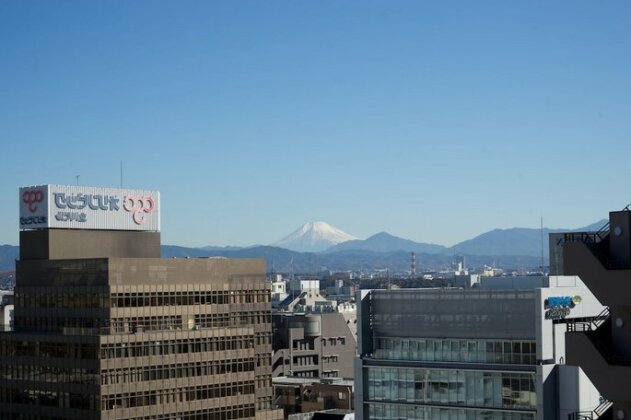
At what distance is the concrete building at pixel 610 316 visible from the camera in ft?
120

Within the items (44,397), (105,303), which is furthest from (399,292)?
(44,397)

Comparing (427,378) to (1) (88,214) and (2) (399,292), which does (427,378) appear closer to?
(2) (399,292)

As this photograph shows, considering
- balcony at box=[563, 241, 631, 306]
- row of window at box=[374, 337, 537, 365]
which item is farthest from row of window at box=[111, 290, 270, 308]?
balcony at box=[563, 241, 631, 306]

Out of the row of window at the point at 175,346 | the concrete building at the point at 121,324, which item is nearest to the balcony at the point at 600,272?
the concrete building at the point at 121,324

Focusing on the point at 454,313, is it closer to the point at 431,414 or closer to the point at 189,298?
the point at 431,414

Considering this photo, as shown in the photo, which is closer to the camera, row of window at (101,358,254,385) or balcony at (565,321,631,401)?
balcony at (565,321,631,401)

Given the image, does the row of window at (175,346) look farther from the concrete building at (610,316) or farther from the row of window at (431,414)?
the concrete building at (610,316)

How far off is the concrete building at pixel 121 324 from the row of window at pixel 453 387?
133ft

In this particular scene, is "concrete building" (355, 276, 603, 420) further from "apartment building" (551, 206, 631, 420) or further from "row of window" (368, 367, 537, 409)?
"apartment building" (551, 206, 631, 420)

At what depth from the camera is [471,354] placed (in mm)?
88375

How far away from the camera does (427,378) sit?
9000 cm

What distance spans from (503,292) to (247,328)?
56.8 m

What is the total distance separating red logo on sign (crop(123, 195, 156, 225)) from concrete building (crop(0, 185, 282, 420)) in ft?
0.60

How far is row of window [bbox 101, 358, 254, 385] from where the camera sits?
12306 centimetres
